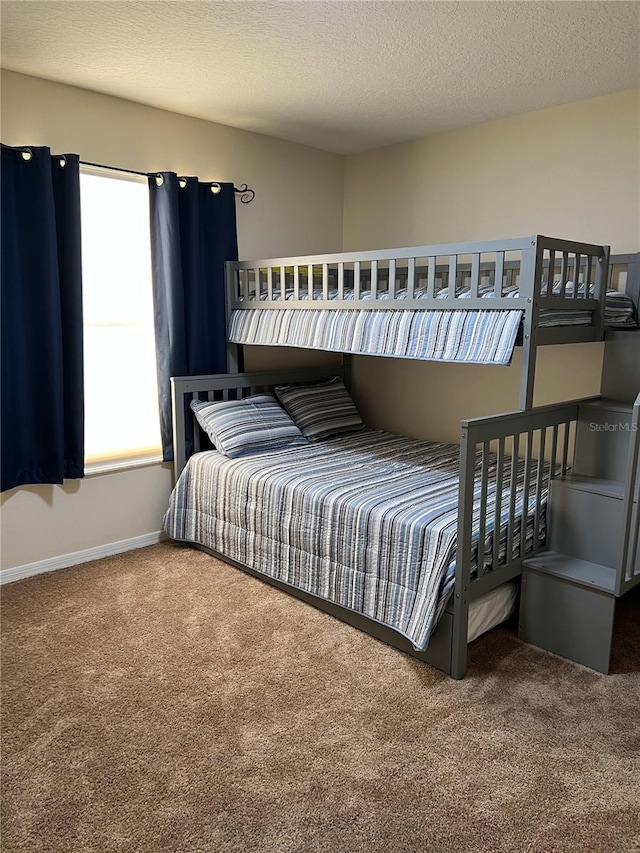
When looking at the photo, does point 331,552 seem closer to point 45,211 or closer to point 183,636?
point 183,636

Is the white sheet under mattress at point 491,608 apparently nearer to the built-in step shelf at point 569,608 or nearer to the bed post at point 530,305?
the built-in step shelf at point 569,608

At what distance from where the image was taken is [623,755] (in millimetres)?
1887

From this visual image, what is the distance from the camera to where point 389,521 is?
8.11 ft

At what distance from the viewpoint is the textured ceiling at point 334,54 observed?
2.21m

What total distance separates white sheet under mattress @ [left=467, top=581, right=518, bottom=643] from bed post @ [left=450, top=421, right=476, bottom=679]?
12 cm

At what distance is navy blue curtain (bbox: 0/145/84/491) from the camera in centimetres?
287

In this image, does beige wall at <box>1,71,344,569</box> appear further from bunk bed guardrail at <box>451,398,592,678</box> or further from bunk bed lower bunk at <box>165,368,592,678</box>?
bunk bed guardrail at <box>451,398,592,678</box>

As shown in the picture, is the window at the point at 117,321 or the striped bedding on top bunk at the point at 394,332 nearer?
the striped bedding on top bunk at the point at 394,332

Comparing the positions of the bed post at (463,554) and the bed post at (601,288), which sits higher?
the bed post at (601,288)

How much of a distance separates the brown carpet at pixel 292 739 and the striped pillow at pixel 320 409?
1.30 meters

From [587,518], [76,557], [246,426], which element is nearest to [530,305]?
[587,518]

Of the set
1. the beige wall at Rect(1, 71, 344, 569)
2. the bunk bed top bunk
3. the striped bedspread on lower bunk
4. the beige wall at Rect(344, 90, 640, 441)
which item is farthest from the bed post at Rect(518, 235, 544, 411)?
the beige wall at Rect(1, 71, 344, 569)

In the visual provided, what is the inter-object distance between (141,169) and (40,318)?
0.99 metres

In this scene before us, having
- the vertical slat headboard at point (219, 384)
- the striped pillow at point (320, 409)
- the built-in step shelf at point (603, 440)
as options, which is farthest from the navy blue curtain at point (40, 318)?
the built-in step shelf at point (603, 440)
